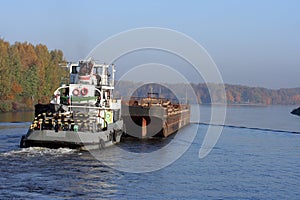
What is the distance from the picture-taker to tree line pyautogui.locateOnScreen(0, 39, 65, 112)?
99188 millimetres

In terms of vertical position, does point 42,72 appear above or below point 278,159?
above

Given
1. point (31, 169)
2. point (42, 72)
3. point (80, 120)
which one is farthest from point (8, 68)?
point (31, 169)

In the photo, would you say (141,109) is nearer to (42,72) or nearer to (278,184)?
(278,184)

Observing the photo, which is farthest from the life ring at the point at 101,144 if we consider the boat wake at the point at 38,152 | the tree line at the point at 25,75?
the tree line at the point at 25,75

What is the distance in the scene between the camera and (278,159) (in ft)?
114

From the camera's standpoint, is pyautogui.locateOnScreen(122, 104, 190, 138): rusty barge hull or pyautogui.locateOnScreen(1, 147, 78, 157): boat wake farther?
pyautogui.locateOnScreen(122, 104, 190, 138): rusty barge hull

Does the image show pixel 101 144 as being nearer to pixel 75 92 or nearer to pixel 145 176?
pixel 75 92

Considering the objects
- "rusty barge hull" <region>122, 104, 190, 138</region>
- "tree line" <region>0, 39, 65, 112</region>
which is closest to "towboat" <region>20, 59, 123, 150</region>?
"rusty barge hull" <region>122, 104, 190, 138</region>

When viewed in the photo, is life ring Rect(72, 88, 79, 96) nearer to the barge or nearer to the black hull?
the black hull

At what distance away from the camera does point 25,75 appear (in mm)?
109375

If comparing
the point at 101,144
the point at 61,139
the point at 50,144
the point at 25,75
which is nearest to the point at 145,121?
the point at 101,144

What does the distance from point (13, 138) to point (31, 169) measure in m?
16.4

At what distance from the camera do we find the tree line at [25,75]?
99.2 meters

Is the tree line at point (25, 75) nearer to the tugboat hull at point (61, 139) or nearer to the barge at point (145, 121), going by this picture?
the barge at point (145, 121)
